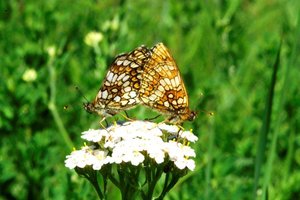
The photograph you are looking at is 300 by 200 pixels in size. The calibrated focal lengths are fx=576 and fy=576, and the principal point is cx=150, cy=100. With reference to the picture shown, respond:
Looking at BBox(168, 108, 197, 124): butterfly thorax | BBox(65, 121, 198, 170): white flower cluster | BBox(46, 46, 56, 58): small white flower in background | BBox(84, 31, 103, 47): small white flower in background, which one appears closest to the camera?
BBox(65, 121, 198, 170): white flower cluster

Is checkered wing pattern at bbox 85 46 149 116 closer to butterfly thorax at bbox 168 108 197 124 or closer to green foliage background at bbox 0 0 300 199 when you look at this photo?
butterfly thorax at bbox 168 108 197 124

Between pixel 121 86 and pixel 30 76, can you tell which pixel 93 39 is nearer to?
pixel 30 76

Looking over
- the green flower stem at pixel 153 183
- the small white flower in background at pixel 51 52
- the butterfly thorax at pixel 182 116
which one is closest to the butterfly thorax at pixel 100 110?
the butterfly thorax at pixel 182 116

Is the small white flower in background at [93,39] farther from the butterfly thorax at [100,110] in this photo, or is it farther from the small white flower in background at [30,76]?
the butterfly thorax at [100,110]

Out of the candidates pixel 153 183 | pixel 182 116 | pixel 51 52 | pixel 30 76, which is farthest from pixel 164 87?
pixel 51 52

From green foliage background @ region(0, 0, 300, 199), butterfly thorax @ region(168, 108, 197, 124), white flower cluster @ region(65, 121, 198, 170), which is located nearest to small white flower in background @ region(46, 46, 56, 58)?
green foliage background @ region(0, 0, 300, 199)

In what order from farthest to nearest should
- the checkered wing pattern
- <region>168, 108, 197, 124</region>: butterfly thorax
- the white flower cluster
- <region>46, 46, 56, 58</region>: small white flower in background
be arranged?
<region>46, 46, 56, 58</region>: small white flower in background
the checkered wing pattern
<region>168, 108, 197, 124</region>: butterfly thorax
the white flower cluster

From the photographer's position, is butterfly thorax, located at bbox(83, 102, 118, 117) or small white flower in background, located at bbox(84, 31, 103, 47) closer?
butterfly thorax, located at bbox(83, 102, 118, 117)
